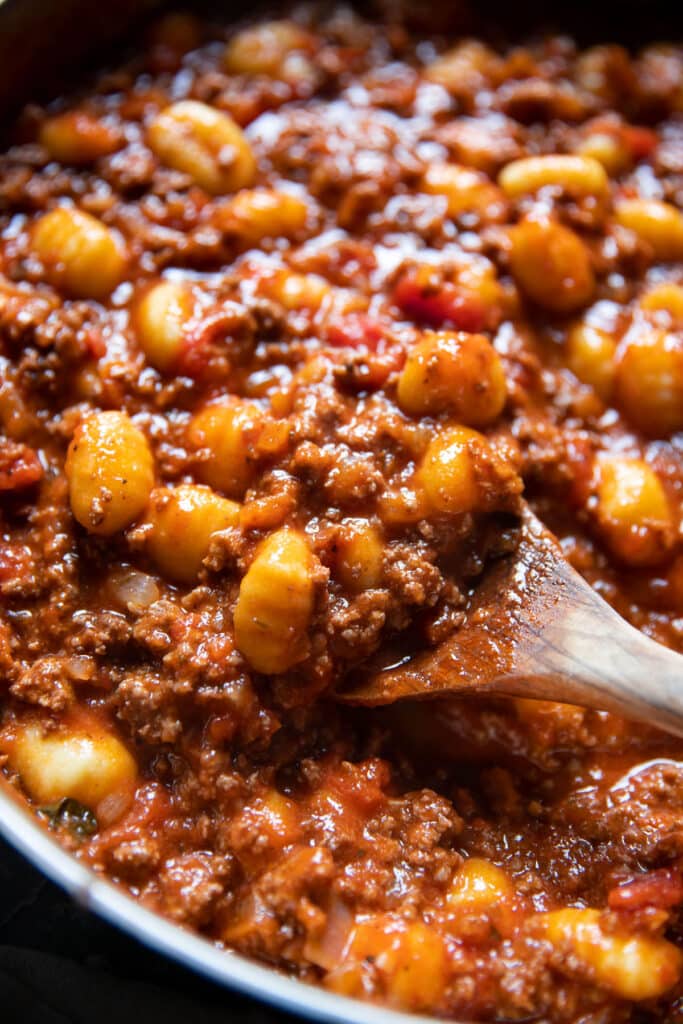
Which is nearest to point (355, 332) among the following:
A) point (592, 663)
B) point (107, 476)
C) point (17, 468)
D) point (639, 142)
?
point (107, 476)

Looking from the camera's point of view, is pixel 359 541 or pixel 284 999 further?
pixel 359 541

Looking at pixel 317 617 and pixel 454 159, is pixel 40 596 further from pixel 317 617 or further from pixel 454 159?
pixel 454 159

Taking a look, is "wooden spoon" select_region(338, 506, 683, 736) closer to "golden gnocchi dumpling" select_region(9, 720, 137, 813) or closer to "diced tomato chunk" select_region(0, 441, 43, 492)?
"golden gnocchi dumpling" select_region(9, 720, 137, 813)

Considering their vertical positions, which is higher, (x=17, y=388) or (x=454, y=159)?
(x=17, y=388)

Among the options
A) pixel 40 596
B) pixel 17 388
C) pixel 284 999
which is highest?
pixel 17 388

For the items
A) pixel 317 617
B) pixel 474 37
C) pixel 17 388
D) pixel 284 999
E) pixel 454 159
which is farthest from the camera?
pixel 474 37

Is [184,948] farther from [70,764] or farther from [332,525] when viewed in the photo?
[332,525]

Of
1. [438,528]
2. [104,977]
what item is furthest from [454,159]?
[104,977]
